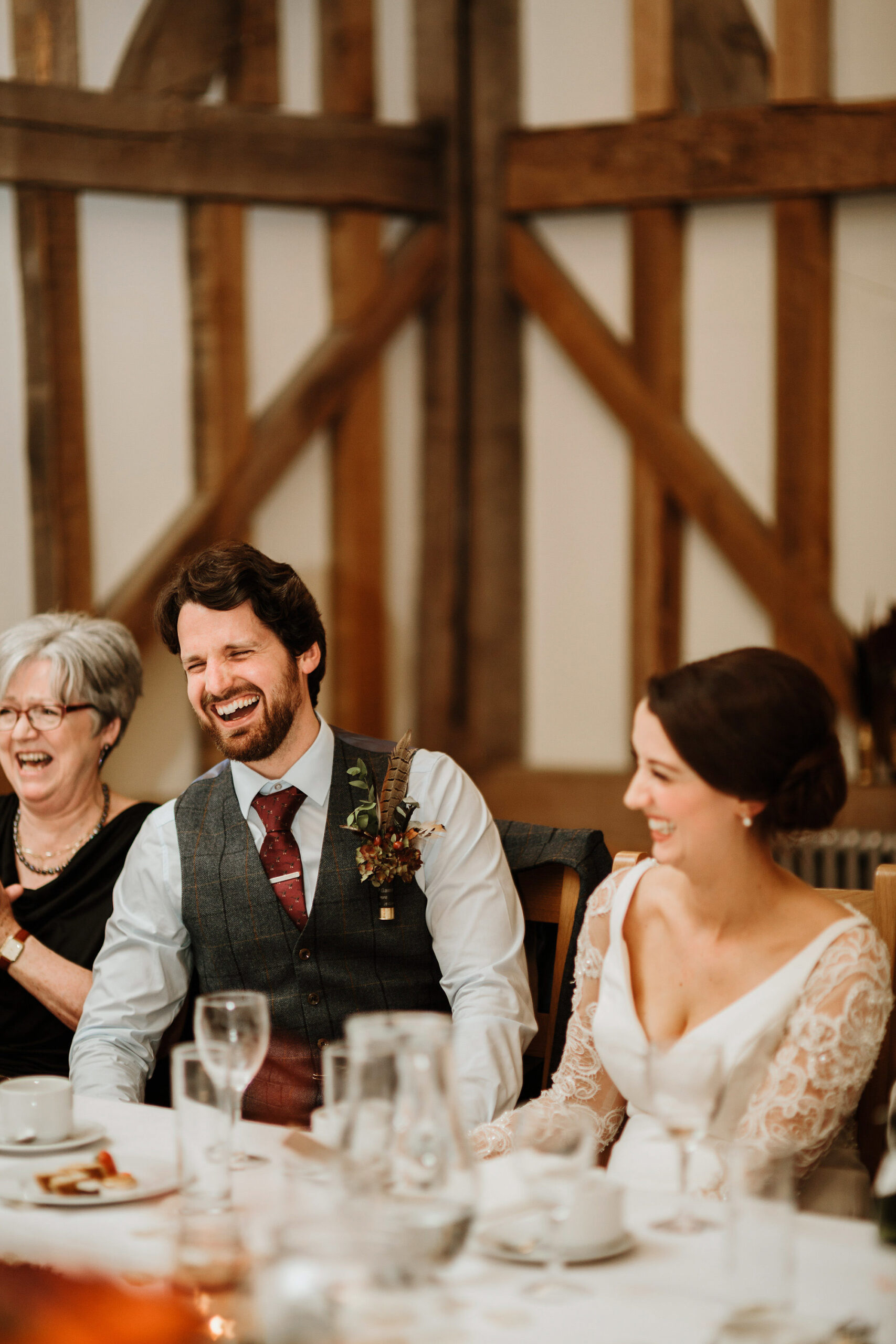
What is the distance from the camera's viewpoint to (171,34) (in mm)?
4598

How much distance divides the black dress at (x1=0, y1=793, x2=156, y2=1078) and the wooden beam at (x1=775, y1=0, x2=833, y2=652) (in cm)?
275

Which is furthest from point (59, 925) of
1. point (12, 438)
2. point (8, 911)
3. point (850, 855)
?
point (850, 855)

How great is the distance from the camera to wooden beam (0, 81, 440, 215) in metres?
4.27

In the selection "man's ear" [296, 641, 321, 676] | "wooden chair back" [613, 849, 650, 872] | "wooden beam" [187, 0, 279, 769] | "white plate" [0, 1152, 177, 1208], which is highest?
"wooden beam" [187, 0, 279, 769]

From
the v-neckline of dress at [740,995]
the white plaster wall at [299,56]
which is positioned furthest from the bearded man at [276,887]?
the white plaster wall at [299,56]

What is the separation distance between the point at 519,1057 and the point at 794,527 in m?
2.98

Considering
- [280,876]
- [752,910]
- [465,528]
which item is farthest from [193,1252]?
[465,528]

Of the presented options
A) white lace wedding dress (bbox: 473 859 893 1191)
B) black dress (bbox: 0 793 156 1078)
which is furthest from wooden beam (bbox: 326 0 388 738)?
white lace wedding dress (bbox: 473 859 893 1191)

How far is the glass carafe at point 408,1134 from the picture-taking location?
112 centimetres

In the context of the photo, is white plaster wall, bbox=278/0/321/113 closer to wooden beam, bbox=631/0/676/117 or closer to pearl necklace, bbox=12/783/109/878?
wooden beam, bbox=631/0/676/117

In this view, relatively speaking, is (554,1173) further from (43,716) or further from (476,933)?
(43,716)

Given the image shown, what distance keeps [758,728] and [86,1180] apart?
0.95 metres

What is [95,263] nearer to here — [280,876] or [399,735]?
[399,735]

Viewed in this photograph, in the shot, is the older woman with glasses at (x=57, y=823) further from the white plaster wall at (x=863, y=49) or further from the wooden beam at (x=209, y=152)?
the white plaster wall at (x=863, y=49)
